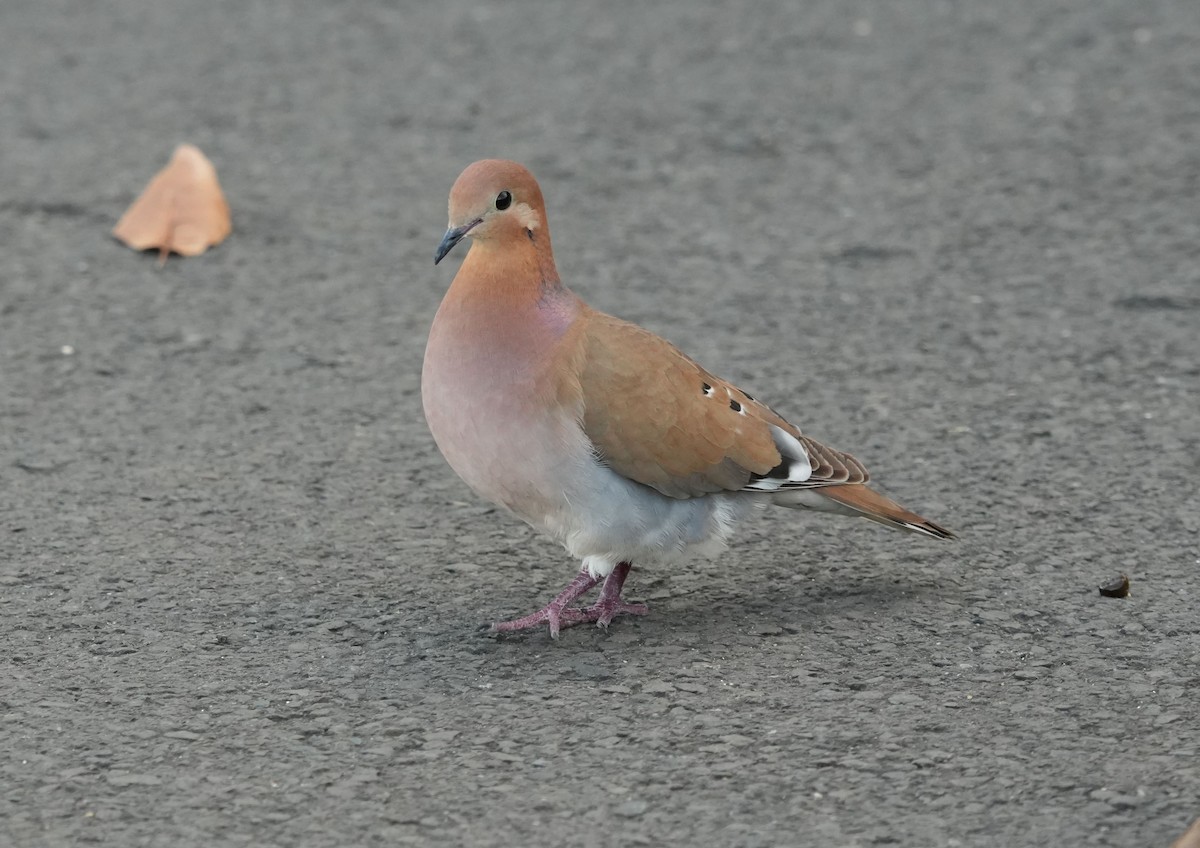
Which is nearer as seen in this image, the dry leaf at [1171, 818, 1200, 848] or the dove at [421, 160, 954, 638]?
the dry leaf at [1171, 818, 1200, 848]

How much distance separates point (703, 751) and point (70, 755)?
126cm

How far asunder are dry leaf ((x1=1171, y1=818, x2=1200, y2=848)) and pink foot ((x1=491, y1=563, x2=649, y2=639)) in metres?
1.48

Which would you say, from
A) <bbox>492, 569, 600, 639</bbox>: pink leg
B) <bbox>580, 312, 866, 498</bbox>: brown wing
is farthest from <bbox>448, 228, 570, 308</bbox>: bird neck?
<bbox>492, 569, 600, 639</bbox>: pink leg

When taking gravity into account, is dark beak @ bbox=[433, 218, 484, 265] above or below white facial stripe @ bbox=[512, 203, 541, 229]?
below

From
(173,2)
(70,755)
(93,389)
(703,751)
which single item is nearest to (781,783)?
(703,751)

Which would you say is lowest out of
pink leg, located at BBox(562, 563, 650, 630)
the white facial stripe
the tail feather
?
pink leg, located at BBox(562, 563, 650, 630)

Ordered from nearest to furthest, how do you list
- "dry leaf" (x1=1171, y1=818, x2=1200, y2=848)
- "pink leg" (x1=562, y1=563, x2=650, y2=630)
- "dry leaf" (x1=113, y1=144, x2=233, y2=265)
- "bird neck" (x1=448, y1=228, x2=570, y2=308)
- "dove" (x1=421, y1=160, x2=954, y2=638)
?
A: "dry leaf" (x1=1171, y1=818, x2=1200, y2=848), "dove" (x1=421, y1=160, x2=954, y2=638), "bird neck" (x1=448, y1=228, x2=570, y2=308), "pink leg" (x1=562, y1=563, x2=650, y2=630), "dry leaf" (x1=113, y1=144, x2=233, y2=265)

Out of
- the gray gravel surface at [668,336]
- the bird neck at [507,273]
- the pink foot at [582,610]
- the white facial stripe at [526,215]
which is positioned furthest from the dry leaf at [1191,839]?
the white facial stripe at [526,215]

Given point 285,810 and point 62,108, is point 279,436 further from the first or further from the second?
point 62,108

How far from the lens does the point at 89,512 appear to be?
4.59 m

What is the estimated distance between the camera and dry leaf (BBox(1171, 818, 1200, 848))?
9.75 ft

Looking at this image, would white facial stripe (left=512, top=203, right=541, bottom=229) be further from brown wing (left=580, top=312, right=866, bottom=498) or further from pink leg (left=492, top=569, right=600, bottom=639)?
pink leg (left=492, top=569, right=600, bottom=639)

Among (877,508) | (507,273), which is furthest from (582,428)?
(877,508)

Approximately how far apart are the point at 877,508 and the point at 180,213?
11.4 feet
